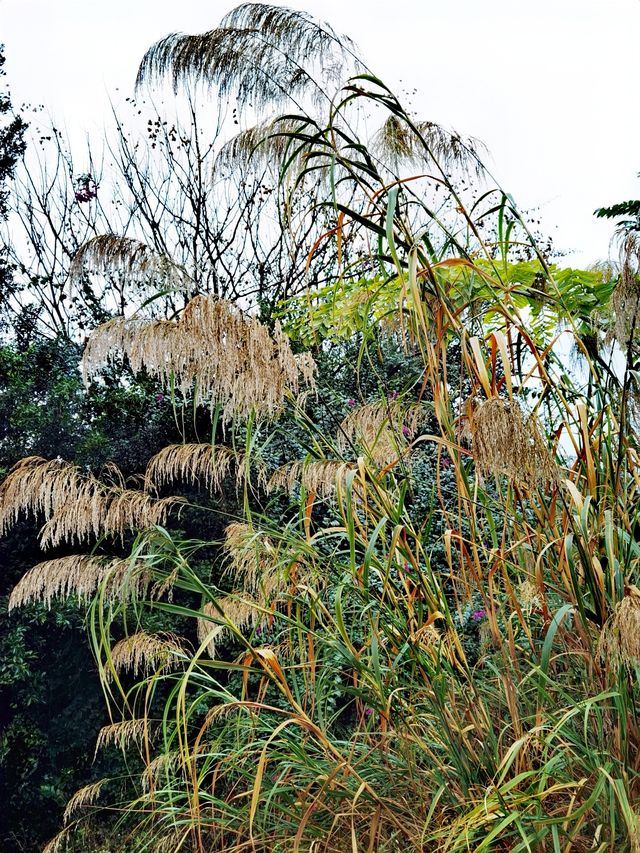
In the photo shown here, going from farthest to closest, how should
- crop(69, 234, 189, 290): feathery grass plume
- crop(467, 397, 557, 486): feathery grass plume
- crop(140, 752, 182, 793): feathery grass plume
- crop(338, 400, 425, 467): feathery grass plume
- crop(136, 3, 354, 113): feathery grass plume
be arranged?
1. crop(136, 3, 354, 113): feathery grass plume
2. crop(69, 234, 189, 290): feathery grass plume
3. crop(338, 400, 425, 467): feathery grass plume
4. crop(140, 752, 182, 793): feathery grass plume
5. crop(467, 397, 557, 486): feathery grass plume

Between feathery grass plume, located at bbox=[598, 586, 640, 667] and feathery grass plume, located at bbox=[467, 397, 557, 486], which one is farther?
feathery grass plume, located at bbox=[467, 397, 557, 486]

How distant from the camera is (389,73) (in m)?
7.13

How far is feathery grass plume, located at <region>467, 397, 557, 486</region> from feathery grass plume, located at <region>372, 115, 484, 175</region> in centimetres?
115

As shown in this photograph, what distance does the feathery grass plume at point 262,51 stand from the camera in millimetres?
2738

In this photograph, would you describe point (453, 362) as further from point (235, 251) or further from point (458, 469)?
point (458, 469)

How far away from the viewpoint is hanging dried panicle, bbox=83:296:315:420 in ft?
5.40

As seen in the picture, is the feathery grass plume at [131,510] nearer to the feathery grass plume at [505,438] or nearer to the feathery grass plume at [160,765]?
the feathery grass plume at [160,765]

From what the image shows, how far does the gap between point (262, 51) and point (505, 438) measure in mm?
2246

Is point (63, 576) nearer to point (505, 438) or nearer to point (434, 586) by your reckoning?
point (434, 586)

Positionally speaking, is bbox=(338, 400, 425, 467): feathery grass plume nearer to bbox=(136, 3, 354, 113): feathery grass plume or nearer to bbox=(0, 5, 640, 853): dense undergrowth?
bbox=(0, 5, 640, 853): dense undergrowth

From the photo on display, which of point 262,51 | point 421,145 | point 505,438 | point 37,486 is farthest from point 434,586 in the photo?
point 262,51

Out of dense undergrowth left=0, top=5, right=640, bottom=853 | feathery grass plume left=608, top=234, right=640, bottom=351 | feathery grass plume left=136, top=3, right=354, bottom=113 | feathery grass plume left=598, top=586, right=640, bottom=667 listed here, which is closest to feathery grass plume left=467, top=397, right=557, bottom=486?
dense undergrowth left=0, top=5, right=640, bottom=853

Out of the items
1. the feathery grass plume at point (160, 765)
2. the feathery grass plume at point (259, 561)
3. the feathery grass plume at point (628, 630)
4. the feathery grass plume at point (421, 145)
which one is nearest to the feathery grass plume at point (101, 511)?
the feathery grass plume at point (259, 561)

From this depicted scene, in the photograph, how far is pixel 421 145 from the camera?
2363 millimetres
